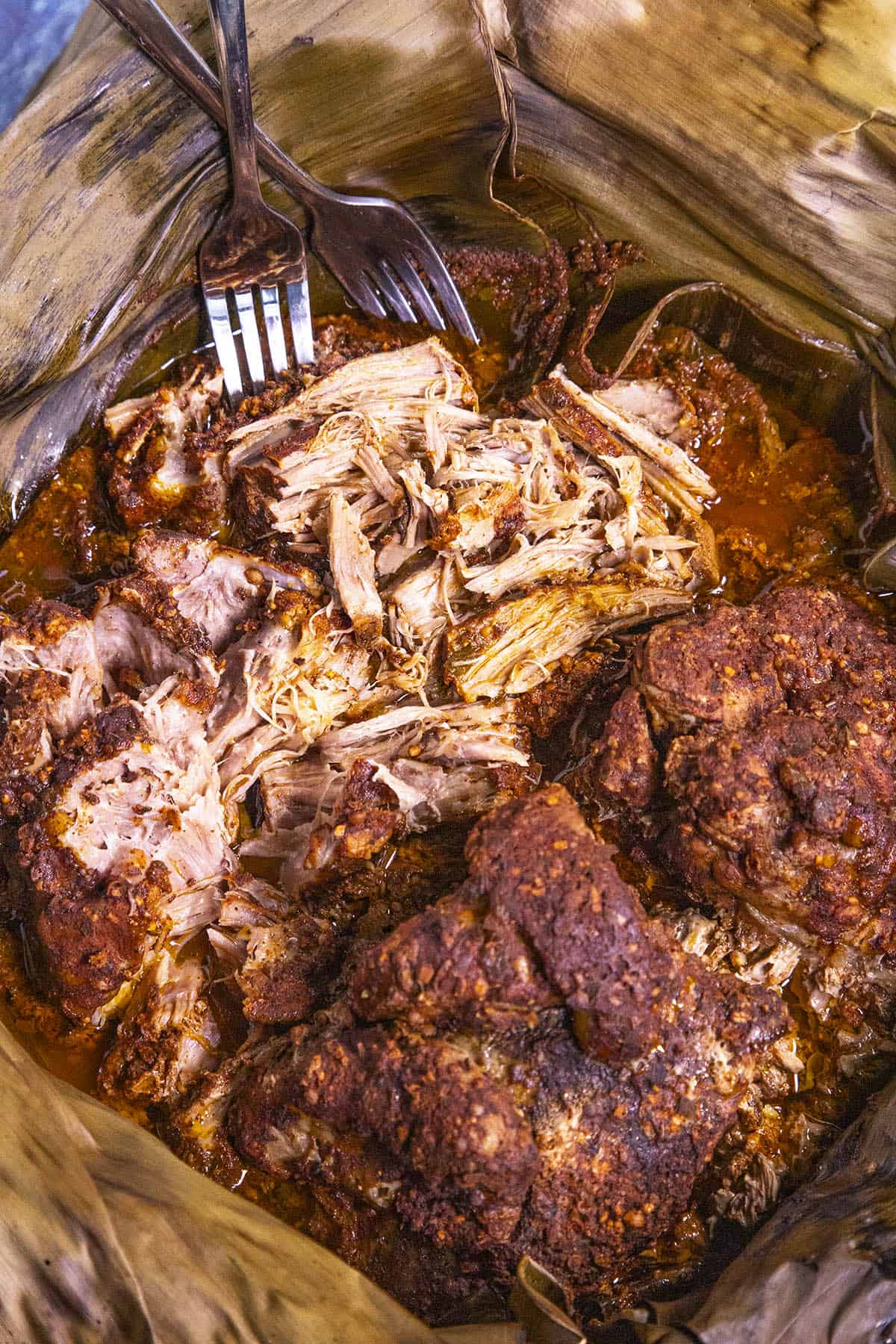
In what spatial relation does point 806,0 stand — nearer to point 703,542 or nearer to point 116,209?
point 703,542

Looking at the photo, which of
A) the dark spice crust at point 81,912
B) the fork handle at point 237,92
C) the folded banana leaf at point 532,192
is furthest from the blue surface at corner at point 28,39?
the dark spice crust at point 81,912

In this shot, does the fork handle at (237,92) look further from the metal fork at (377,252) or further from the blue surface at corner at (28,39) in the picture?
the blue surface at corner at (28,39)

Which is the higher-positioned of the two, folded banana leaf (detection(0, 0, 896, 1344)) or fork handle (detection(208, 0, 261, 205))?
fork handle (detection(208, 0, 261, 205))

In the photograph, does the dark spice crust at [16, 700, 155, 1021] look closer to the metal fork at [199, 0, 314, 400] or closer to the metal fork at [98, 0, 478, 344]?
the metal fork at [199, 0, 314, 400]

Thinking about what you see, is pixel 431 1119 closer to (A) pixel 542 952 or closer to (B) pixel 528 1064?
(B) pixel 528 1064

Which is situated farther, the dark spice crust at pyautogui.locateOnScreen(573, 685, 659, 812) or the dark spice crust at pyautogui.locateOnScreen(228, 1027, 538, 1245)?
the dark spice crust at pyautogui.locateOnScreen(573, 685, 659, 812)

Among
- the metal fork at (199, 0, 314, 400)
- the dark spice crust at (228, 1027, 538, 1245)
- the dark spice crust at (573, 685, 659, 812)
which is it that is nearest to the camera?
the dark spice crust at (228, 1027, 538, 1245)

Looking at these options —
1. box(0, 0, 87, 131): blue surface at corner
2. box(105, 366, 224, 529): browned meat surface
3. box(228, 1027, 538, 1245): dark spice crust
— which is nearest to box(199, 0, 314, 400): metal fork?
box(105, 366, 224, 529): browned meat surface
